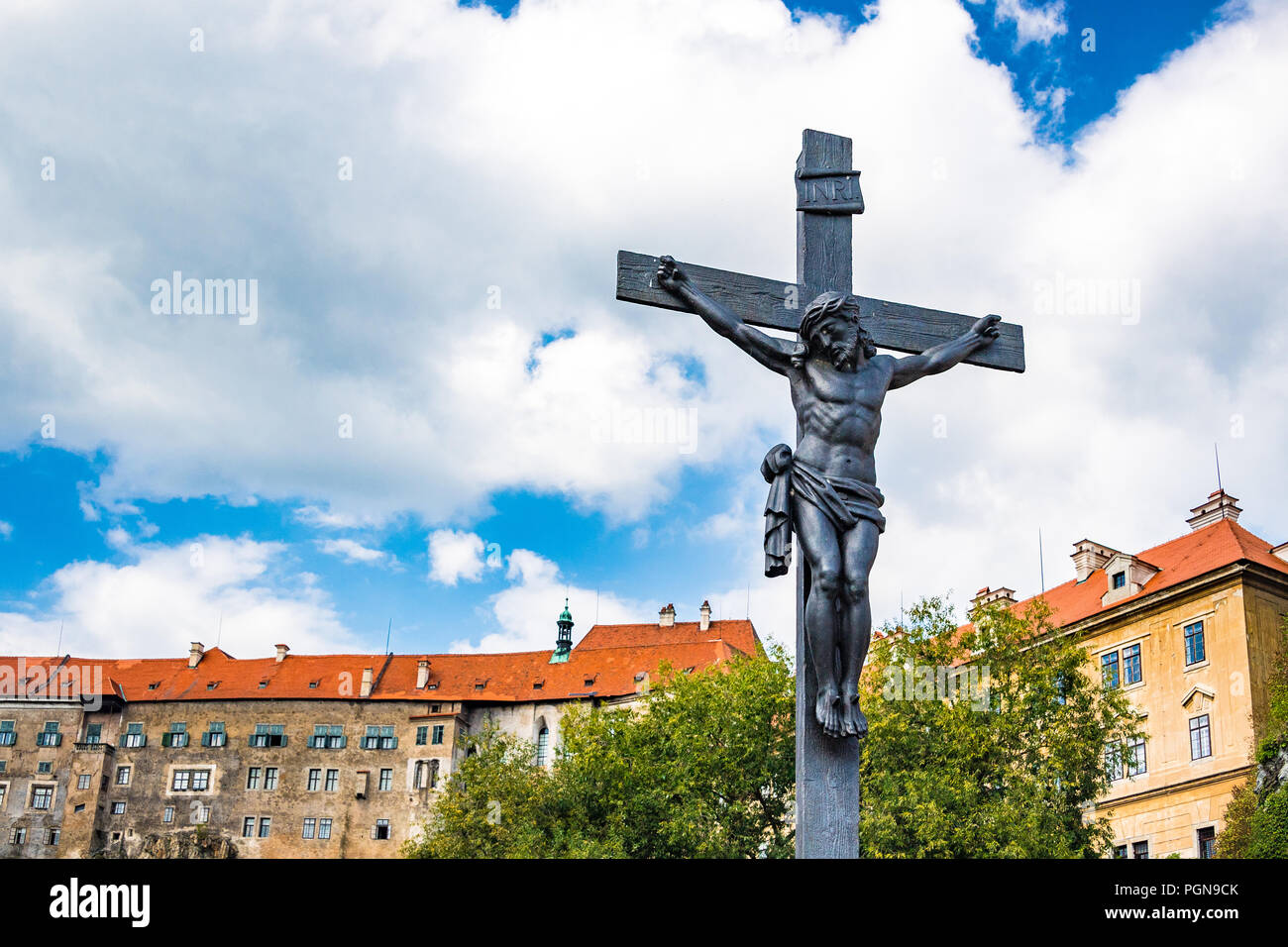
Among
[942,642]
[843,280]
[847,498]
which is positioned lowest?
[847,498]

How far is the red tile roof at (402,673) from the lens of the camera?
8175 centimetres

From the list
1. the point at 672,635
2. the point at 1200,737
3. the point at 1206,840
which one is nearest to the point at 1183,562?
the point at 1200,737

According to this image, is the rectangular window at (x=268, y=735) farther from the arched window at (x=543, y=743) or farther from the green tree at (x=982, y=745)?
the green tree at (x=982, y=745)

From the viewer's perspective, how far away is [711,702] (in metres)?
42.6

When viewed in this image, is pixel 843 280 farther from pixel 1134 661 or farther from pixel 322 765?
pixel 322 765

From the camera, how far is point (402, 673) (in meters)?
88.1

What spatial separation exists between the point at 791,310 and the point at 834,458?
1.12 meters

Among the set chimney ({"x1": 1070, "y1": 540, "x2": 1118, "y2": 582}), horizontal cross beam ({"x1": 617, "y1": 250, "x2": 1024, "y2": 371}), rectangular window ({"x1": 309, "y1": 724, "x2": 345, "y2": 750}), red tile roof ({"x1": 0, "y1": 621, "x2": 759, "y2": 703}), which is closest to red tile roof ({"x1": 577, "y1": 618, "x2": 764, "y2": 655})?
red tile roof ({"x1": 0, "y1": 621, "x2": 759, "y2": 703})

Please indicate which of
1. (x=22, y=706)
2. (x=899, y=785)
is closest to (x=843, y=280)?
(x=899, y=785)

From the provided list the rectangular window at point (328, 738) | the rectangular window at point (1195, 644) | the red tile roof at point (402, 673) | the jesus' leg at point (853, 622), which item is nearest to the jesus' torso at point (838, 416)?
the jesus' leg at point (853, 622)

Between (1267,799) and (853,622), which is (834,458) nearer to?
(853,622)

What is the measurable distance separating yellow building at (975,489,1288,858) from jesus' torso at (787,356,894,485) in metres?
37.5

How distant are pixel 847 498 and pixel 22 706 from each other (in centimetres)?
9409
